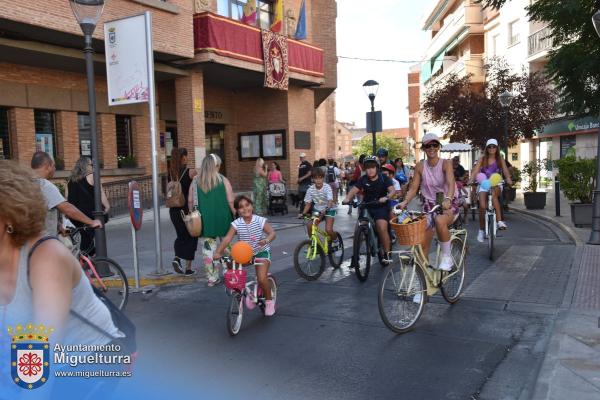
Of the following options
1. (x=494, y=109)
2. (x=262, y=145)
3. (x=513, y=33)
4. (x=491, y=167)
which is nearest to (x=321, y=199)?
(x=491, y=167)

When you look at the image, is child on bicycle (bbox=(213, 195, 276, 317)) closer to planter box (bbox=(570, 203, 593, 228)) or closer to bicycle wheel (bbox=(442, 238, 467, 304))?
bicycle wheel (bbox=(442, 238, 467, 304))

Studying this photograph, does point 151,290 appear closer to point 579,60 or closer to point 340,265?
point 340,265

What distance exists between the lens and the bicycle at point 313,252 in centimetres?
770

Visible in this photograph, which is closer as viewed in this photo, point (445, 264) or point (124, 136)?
point (445, 264)

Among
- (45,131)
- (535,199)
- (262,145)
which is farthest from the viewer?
(262,145)

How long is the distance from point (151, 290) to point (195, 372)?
3191 mm

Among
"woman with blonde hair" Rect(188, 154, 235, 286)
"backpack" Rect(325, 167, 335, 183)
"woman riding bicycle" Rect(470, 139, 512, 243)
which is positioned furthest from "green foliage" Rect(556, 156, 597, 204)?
"woman with blonde hair" Rect(188, 154, 235, 286)

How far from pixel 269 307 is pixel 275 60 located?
49.1ft

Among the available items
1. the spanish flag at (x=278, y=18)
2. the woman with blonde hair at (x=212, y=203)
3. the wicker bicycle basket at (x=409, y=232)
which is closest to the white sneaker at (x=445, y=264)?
the wicker bicycle basket at (x=409, y=232)

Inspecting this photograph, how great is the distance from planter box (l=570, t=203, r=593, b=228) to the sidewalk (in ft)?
15.7

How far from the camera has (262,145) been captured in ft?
74.5

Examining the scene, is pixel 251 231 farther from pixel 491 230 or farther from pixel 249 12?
pixel 249 12

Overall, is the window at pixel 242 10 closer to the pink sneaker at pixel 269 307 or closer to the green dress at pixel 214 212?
the green dress at pixel 214 212

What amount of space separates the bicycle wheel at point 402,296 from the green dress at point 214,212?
9.73 ft
